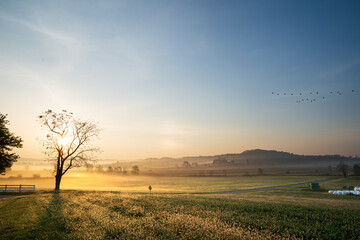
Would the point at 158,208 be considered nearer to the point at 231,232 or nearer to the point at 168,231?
the point at 168,231

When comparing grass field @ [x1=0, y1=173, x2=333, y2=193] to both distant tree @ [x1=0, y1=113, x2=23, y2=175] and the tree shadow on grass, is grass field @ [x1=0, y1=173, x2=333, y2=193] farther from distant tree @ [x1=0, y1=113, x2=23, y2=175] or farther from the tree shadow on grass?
the tree shadow on grass

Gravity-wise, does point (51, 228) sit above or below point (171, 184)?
above

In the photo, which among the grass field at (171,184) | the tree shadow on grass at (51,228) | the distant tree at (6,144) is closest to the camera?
the tree shadow on grass at (51,228)

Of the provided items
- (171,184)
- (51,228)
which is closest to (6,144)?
(51,228)

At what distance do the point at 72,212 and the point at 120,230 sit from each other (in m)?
7.55

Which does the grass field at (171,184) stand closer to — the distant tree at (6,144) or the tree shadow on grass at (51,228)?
the distant tree at (6,144)

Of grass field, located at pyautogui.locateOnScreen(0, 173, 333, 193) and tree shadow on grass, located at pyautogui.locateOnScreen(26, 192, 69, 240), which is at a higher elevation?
tree shadow on grass, located at pyautogui.locateOnScreen(26, 192, 69, 240)

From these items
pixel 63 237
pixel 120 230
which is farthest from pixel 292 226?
pixel 63 237

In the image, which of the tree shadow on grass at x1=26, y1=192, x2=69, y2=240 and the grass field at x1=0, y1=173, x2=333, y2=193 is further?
the grass field at x1=0, y1=173, x2=333, y2=193

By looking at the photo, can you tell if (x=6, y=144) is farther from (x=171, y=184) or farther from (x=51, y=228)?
(x=171, y=184)

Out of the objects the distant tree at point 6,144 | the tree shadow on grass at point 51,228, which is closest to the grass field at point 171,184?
the distant tree at point 6,144

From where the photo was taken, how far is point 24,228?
39.7 ft

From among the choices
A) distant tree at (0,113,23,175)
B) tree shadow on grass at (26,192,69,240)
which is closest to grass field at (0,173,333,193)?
distant tree at (0,113,23,175)

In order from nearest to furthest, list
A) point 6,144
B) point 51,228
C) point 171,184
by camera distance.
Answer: point 51,228
point 6,144
point 171,184
